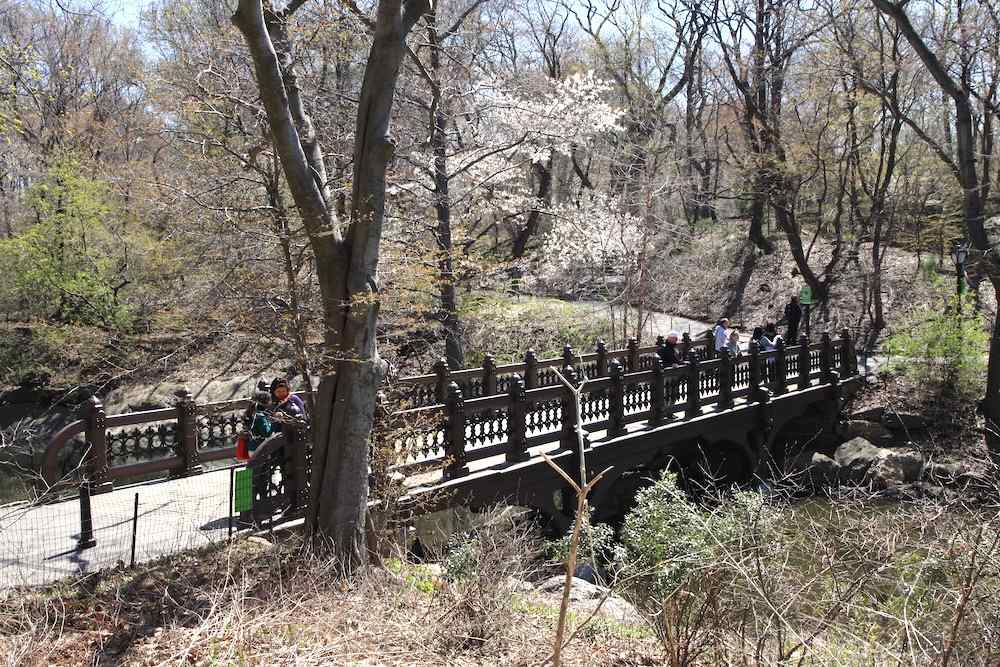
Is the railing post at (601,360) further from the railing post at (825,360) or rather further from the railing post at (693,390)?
the railing post at (825,360)

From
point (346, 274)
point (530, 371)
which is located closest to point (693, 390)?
point (530, 371)

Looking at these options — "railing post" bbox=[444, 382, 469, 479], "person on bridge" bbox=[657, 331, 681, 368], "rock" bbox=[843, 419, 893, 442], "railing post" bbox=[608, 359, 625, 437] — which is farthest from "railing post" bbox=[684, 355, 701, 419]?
"rock" bbox=[843, 419, 893, 442]

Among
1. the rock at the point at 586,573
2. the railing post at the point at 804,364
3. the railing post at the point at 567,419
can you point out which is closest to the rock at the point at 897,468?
the railing post at the point at 804,364

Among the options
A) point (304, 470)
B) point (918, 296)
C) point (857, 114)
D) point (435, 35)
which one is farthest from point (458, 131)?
point (918, 296)

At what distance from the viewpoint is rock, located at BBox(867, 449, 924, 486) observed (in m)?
15.7

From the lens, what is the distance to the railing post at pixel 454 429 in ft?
32.1

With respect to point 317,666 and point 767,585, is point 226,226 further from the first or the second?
point 767,585

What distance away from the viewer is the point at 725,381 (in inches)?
644

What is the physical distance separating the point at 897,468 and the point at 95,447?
1513 centimetres

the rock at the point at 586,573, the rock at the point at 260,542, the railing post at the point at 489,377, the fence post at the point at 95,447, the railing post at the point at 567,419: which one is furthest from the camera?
the railing post at the point at 489,377

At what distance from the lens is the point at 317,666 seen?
4.49m

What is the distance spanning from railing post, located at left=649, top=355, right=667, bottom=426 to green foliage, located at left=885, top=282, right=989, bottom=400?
28.4ft

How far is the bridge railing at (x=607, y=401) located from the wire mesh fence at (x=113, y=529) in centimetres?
237

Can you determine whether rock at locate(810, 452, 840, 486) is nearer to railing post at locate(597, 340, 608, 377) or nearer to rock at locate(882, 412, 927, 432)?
rock at locate(882, 412, 927, 432)
